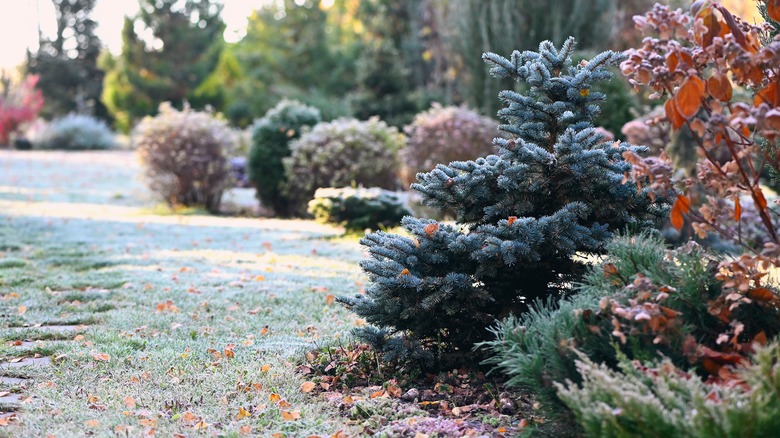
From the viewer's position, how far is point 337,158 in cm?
1126

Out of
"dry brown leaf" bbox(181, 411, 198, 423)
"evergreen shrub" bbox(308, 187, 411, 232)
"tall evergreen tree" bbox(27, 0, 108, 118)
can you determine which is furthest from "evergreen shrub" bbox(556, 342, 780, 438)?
"tall evergreen tree" bbox(27, 0, 108, 118)

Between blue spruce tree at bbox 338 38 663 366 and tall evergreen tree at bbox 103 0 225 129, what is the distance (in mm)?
26557

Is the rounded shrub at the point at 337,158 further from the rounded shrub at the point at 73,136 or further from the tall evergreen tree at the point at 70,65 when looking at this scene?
the tall evergreen tree at the point at 70,65

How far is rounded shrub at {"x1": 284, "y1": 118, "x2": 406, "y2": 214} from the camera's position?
11188 millimetres

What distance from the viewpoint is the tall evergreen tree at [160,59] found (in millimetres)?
28516

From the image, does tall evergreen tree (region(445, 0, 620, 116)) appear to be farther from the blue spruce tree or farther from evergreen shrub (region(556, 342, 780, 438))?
evergreen shrub (region(556, 342, 780, 438))

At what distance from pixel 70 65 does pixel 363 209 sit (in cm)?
2954

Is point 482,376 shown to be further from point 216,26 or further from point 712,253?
point 216,26

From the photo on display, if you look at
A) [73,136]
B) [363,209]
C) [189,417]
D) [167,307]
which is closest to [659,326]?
[189,417]

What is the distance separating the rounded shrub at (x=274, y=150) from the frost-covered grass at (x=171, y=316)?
1.20 metres

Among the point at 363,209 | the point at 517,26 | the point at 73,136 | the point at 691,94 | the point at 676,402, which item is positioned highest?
the point at 517,26

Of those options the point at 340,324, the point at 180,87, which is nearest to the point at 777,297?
the point at 340,324

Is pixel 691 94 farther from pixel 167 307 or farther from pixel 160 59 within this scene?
pixel 160 59

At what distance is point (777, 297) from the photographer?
8.31ft
